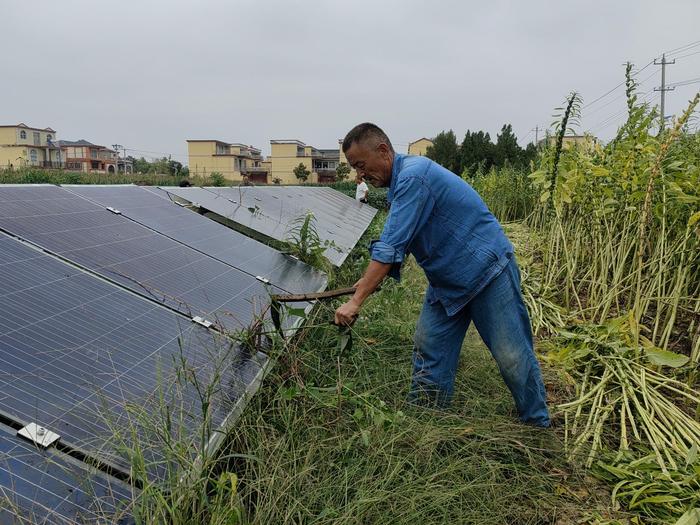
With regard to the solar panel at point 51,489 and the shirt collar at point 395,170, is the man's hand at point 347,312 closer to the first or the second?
the shirt collar at point 395,170

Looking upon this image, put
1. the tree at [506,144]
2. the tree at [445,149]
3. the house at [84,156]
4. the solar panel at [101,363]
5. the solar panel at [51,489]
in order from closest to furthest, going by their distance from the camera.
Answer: the solar panel at [51,489], the solar panel at [101,363], the tree at [506,144], the tree at [445,149], the house at [84,156]

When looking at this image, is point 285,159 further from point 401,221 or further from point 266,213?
point 401,221

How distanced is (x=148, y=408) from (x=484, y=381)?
2.20 m

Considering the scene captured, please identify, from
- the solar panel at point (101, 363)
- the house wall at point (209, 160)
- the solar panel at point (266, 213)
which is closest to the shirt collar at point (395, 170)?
the solar panel at point (101, 363)

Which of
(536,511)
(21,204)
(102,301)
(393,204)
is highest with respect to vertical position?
(393,204)

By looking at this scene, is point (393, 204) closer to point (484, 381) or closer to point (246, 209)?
point (484, 381)

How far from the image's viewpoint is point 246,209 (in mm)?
6414

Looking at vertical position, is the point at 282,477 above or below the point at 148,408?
below

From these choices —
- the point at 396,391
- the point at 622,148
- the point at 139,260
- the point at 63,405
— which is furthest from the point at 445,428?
the point at 622,148

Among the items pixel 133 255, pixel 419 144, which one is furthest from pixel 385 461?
pixel 419 144

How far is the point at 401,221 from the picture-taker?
2.47 meters

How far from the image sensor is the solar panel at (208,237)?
3.94 meters

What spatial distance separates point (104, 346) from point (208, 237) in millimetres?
2411

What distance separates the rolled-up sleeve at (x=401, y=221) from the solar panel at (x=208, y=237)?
1381 mm
